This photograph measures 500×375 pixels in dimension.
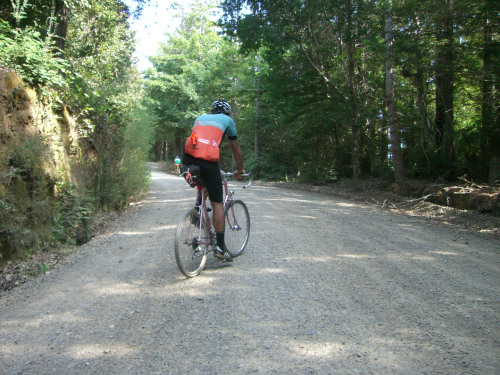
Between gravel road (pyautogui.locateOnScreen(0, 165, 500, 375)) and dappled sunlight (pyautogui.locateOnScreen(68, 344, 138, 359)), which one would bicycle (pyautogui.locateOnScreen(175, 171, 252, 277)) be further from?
dappled sunlight (pyautogui.locateOnScreen(68, 344, 138, 359))

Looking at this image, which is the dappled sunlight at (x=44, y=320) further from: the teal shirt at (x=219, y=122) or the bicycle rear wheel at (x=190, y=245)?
the teal shirt at (x=219, y=122)

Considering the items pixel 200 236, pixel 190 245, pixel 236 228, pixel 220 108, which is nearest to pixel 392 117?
pixel 236 228

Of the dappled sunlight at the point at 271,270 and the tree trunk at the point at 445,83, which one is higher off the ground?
the tree trunk at the point at 445,83

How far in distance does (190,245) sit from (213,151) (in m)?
1.17

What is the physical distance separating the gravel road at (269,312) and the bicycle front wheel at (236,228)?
0.68 feet

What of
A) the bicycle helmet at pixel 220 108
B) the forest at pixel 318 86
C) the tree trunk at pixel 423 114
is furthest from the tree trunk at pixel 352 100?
the bicycle helmet at pixel 220 108

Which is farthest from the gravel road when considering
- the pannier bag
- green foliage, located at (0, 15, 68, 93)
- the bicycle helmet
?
green foliage, located at (0, 15, 68, 93)

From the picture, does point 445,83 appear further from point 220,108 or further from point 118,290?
point 118,290

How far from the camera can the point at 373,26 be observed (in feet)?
43.9

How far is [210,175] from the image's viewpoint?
4297mm

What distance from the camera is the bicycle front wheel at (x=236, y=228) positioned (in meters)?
4.97

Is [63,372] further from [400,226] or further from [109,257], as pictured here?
[400,226]

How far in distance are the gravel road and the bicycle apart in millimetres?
195

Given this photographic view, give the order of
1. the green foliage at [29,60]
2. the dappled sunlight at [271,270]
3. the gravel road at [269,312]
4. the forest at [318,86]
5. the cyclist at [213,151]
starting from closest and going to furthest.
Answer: the gravel road at [269,312]
the cyclist at [213,151]
the dappled sunlight at [271,270]
the green foliage at [29,60]
the forest at [318,86]
